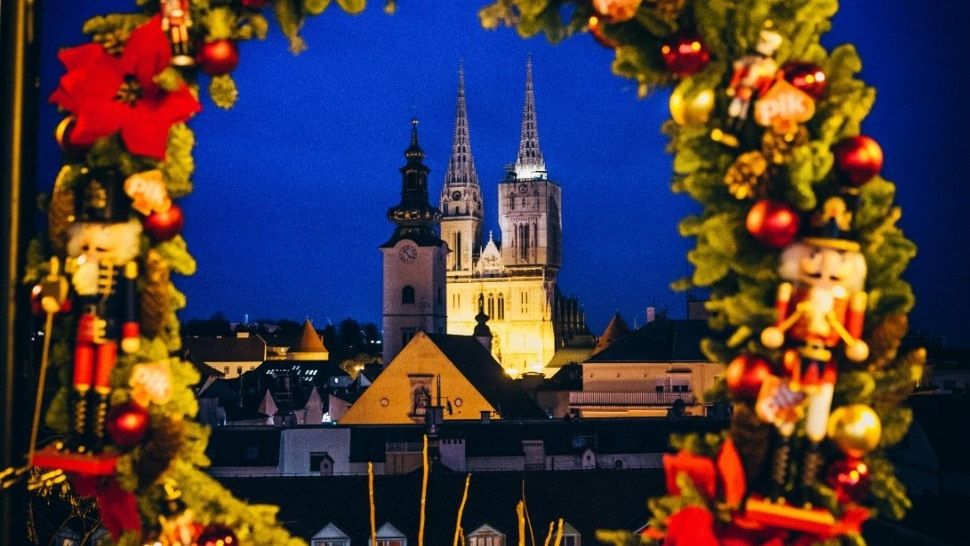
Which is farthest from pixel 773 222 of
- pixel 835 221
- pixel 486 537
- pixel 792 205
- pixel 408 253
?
pixel 408 253

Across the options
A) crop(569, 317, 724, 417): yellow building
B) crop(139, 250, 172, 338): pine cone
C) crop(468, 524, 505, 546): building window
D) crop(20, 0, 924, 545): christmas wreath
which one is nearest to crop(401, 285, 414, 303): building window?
crop(569, 317, 724, 417): yellow building

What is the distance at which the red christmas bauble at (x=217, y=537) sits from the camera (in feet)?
12.3

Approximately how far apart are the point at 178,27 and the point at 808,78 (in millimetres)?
1973

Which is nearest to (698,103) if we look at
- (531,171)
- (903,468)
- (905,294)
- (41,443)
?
(905,294)

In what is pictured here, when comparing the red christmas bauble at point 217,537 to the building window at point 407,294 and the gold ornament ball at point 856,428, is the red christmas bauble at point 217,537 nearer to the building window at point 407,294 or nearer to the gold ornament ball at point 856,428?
the gold ornament ball at point 856,428

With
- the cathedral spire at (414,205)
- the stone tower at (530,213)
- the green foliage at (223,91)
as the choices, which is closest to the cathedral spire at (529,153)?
the stone tower at (530,213)

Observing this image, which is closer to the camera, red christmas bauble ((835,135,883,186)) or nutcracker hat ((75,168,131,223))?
red christmas bauble ((835,135,883,186))

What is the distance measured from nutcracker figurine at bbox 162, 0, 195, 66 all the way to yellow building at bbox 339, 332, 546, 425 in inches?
1223

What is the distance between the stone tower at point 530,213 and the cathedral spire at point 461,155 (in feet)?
9.38

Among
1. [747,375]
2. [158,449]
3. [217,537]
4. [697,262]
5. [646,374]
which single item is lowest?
[217,537]

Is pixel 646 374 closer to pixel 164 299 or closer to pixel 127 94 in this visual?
pixel 164 299

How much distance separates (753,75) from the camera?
331 centimetres

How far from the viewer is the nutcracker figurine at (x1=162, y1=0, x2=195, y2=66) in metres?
3.71

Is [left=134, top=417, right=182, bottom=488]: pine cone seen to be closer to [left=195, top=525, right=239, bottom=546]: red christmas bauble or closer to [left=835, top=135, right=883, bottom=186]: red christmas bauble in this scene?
[left=195, top=525, right=239, bottom=546]: red christmas bauble
